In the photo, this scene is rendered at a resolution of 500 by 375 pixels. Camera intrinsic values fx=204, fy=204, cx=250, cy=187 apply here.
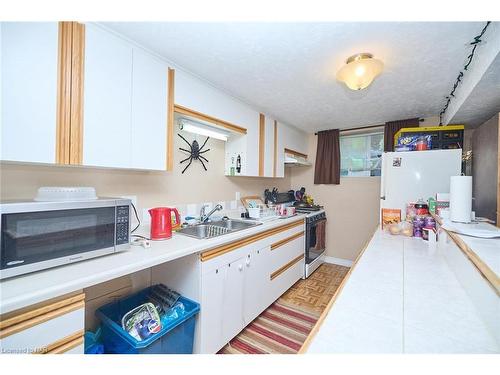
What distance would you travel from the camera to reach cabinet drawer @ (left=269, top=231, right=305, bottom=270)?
6.77 ft

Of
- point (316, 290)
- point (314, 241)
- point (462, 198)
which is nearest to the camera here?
point (462, 198)

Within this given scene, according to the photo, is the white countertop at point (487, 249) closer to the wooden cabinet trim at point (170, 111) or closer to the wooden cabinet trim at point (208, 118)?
the wooden cabinet trim at point (170, 111)

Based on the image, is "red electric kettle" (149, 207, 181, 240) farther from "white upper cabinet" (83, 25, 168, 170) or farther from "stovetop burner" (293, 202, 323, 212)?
"stovetop burner" (293, 202, 323, 212)

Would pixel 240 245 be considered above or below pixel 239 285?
above

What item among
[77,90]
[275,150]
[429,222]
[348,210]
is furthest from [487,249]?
[348,210]

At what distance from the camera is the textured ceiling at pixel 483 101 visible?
125 cm

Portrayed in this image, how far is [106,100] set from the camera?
3.84ft


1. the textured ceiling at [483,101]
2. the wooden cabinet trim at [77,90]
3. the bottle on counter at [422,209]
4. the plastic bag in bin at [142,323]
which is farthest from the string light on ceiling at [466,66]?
the plastic bag in bin at [142,323]

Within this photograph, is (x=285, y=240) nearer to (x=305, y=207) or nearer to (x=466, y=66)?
(x=305, y=207)

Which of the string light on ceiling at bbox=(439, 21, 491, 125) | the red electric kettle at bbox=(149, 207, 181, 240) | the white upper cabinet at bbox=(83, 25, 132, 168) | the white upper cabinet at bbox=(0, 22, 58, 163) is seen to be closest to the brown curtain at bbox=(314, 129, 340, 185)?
the string light on ceiling at bbox=(439, 21, 491, 125)

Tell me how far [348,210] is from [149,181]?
9.52 feet

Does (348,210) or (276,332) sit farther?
(348,210)
